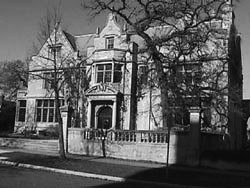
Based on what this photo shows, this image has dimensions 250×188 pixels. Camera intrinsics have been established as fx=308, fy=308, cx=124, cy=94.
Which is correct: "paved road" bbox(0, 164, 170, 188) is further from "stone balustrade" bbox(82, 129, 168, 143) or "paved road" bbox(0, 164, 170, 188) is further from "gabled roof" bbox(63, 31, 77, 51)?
"gabled roof" bbox(63, 31, 77, 51)

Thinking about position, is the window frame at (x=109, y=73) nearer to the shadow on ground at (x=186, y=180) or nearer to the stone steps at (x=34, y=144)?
the stone steps at (x=34, y=144)

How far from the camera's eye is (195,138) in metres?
17.4

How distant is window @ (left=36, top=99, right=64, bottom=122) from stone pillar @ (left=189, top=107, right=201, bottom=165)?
69.2 feet

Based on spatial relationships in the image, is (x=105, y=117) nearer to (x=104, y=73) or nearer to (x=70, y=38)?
(x=104, y=73)

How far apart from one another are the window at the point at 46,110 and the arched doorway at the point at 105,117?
6.19 meters

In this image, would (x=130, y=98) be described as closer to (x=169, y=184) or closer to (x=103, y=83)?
(x=103, y=83)

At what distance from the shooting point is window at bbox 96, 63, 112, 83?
31328 mm

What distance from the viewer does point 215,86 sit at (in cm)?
2545

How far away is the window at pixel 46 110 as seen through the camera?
35.9 meters

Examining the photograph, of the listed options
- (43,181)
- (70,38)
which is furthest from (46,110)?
(43,181)

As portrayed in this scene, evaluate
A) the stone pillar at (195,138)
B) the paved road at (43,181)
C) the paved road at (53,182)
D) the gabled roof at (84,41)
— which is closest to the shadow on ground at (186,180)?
the paved road at (53,182)

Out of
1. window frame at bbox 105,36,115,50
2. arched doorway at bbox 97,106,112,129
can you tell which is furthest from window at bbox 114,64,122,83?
arched doorway at bbox 97,106,112,129

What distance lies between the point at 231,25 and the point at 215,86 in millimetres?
8116

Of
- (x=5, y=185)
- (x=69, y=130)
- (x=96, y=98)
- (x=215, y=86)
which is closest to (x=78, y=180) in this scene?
(x=5, y=185)
